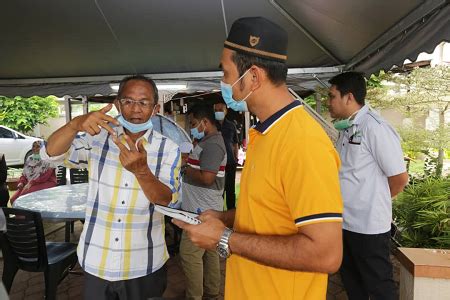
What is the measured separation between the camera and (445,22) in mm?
1899

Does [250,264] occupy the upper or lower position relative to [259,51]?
lower

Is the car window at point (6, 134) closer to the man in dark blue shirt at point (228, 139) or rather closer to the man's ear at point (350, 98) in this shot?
the man in dark blue shirt at point (228, 139)

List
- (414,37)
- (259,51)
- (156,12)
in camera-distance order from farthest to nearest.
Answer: (156,12), (414,37), (259,51)

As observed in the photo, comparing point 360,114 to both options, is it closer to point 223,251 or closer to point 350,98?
point 350,98

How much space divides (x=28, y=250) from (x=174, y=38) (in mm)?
3023

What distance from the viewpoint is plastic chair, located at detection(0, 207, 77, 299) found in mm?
2855

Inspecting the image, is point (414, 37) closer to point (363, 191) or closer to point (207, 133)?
point (363, 191)

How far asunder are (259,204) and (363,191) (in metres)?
1.62

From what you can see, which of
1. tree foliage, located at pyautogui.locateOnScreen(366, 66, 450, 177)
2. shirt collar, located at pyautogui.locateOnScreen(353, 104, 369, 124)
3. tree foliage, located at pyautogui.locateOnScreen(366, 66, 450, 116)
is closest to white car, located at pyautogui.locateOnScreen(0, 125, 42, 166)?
tree foliage, located at pyautogui.locateOnScreen(366, 66, 450, 116)

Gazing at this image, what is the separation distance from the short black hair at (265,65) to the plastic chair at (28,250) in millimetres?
2397

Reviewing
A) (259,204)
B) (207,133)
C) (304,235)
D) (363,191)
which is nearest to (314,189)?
(304,235)

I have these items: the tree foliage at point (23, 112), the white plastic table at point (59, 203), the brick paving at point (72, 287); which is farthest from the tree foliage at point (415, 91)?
the tree foliage at point (23, 112)

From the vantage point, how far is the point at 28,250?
9.53 feet

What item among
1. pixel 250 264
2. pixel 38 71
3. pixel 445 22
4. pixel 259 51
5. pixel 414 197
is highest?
pixel 38 71
